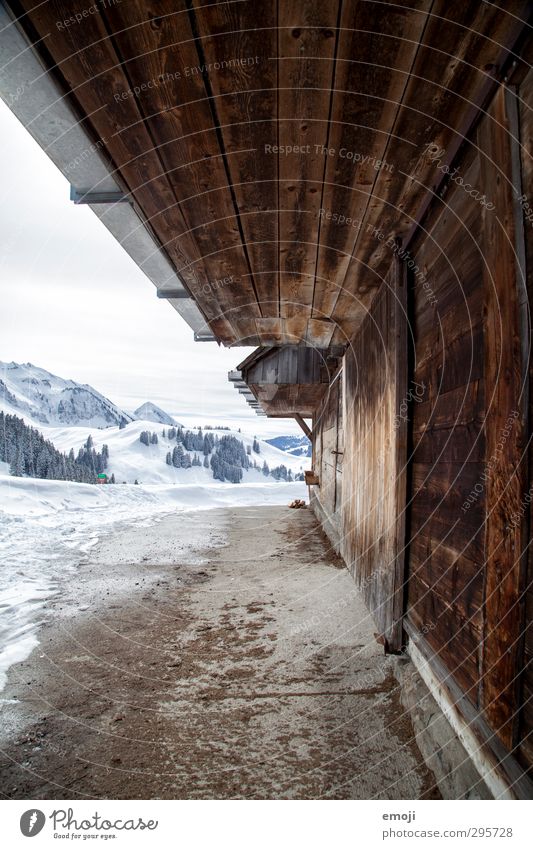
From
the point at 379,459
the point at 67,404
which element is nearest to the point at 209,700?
the point at 379,459

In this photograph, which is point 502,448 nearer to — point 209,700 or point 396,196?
point 396,196

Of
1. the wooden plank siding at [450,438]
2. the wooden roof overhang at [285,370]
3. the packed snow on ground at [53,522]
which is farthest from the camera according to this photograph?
the wooden roof overhang at [285,370]

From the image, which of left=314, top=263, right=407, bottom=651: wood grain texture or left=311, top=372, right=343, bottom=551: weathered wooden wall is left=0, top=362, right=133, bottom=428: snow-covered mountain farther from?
left=314, top=263, right=407, bottom=651: wood grain texture

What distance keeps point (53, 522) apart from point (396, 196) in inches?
412

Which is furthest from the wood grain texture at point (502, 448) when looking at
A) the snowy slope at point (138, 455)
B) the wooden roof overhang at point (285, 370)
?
the snowy slope at point (138, 455)

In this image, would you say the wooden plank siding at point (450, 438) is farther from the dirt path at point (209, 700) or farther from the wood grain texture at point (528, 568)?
the dirt path at point (209, 700)

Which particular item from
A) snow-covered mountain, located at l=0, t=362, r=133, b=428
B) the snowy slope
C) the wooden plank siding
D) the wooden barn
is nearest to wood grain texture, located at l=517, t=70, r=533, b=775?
the wooden barn

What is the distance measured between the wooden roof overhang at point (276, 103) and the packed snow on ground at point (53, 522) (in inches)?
143

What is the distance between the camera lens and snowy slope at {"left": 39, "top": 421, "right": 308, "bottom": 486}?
23728mm

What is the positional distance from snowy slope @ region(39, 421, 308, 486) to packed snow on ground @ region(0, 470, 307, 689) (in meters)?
3.47

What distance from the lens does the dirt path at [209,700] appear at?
2201 mm
